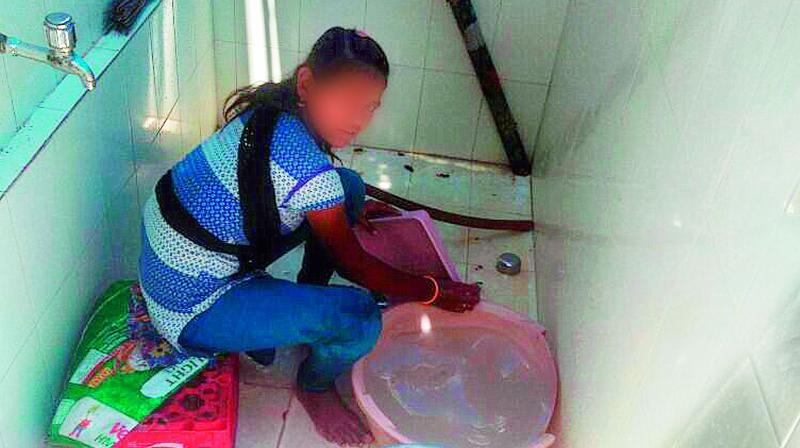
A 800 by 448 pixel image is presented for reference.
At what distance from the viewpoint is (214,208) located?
1367 millimetres

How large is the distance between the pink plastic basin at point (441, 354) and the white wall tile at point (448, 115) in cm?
63

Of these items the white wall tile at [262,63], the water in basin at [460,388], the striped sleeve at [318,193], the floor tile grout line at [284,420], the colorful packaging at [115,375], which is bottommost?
the floor tile grout line at [284,420]

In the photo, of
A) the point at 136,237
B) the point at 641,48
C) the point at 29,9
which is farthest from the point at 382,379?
the point at 29,9

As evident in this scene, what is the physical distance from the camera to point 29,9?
1242 mm

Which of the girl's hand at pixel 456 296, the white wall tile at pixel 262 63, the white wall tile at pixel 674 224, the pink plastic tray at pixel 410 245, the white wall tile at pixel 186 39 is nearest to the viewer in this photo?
the white wall tile at pixel 674 224

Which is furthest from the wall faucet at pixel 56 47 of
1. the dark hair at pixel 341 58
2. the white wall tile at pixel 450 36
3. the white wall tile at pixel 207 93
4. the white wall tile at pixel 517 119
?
the white wall tile at pixel 517 119

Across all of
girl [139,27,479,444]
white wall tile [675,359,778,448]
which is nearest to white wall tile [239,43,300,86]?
girl [139,27,479,444]

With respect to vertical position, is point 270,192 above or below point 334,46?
below

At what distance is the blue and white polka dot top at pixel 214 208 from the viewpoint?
134 cm

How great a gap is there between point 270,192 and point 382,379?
0.54m

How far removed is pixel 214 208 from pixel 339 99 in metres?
0.30

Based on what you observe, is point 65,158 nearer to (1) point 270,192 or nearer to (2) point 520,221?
(1) point 270,192

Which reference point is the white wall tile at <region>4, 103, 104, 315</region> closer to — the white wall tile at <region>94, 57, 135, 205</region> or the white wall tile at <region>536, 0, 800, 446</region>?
the white wall tile at <region>94, 57, 135, 205</region>

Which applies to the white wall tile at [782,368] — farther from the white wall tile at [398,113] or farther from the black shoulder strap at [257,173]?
the white wall tile at [398,113]
